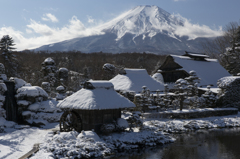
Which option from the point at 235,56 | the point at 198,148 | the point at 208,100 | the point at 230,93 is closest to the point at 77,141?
the point at 198,148

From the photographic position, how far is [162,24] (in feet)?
609

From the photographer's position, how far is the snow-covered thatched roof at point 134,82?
95.4 feet

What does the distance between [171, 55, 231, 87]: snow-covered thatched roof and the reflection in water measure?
1730cm

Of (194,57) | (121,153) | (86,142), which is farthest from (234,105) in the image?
(86,142)

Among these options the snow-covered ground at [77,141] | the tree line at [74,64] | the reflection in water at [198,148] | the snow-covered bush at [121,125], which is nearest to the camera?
the snow-covered ground at [77,141]

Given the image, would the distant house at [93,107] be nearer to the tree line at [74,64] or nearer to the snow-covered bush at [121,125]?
the snow-covered bush at [121,125]

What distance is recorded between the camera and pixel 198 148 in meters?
15.0

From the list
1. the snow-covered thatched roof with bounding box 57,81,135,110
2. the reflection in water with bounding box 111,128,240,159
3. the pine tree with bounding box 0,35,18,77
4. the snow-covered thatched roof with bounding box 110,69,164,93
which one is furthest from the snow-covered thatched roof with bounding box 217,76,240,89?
the pine tree with bounding box 0,35,18,77

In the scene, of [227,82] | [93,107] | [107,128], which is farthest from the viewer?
[227,82]

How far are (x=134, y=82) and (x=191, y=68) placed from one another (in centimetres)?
1191

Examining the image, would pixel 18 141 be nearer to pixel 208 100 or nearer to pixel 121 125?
pixel 121 125

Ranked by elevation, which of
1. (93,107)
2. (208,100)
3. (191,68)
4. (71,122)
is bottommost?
(71,122)

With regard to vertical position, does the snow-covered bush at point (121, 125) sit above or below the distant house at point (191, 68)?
below

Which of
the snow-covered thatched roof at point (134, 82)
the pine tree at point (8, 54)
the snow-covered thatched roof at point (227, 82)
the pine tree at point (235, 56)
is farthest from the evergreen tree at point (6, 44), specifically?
the pine tree at point (235, 56)
